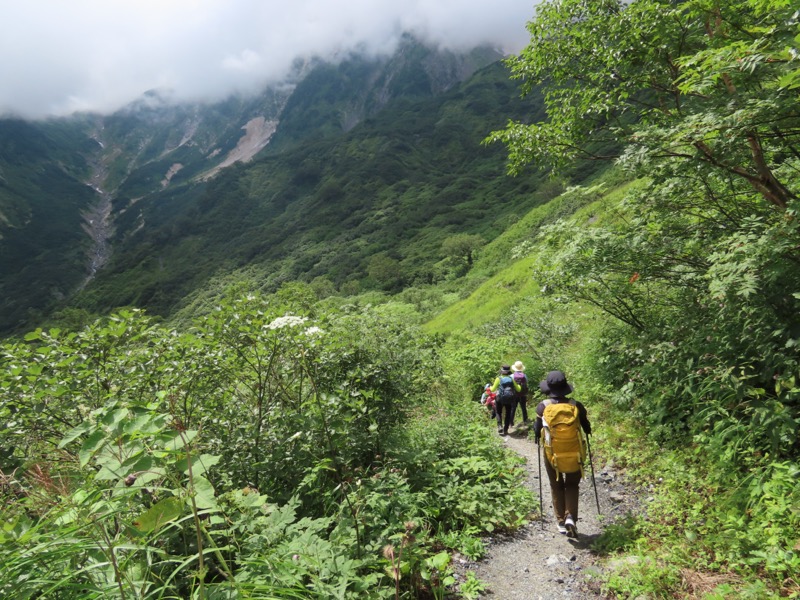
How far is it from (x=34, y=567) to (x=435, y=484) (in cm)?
460

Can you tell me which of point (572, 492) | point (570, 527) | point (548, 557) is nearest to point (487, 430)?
point (572, 492)

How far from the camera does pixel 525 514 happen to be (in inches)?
224

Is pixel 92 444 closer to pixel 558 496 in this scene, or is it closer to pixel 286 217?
pixel 558 496

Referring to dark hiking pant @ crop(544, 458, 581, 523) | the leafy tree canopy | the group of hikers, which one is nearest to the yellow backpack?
the group of hikers

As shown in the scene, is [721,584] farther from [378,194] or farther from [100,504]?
[378,194]

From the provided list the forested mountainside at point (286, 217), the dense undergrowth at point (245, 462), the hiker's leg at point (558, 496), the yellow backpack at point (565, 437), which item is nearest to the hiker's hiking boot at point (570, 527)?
the hiker's leg at point (558, 496)

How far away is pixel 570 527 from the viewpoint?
16.9 feet

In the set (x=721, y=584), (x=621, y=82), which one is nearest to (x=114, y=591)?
(x=721, y=584)

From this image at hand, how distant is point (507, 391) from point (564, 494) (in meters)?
4.14

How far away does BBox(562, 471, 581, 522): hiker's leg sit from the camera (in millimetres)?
5203

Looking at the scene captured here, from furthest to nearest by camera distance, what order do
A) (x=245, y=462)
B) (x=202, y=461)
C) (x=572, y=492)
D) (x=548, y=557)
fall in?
(x=572, y=492), (x=548, y=557), (x=245, y=462), (x=202, y=461)

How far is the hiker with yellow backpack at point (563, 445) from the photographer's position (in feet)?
16.9

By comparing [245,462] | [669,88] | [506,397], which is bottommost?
[506,397]

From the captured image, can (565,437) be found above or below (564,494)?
above
